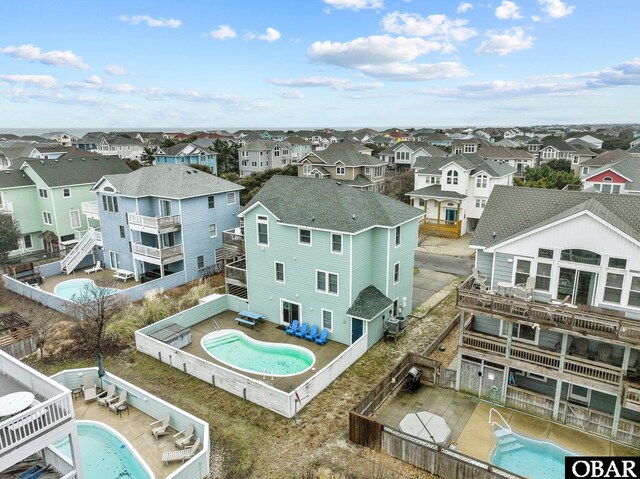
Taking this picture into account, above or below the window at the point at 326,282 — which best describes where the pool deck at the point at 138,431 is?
below

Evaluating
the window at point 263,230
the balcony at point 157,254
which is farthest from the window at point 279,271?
the balcony at point 157,254

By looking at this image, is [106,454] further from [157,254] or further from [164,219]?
[164,219]

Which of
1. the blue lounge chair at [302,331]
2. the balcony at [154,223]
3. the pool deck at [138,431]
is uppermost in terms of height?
the balcony at [154,223]

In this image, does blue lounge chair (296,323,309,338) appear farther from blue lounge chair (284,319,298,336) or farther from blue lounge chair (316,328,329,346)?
blue lounge chair (316,328,329,346)

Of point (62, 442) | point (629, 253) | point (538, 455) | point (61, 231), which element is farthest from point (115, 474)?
point (61, 231)

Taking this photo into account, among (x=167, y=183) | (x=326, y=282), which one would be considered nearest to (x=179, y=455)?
(x=326, y=282)

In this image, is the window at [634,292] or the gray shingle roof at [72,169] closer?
the window at [634,292]

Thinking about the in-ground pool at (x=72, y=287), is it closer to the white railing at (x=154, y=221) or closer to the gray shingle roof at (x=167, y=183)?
the white railing at (x=154, y=221)
